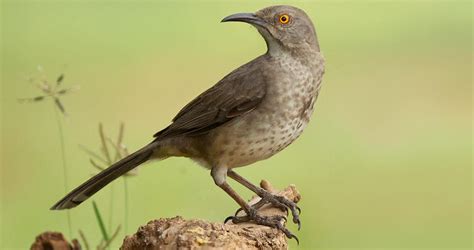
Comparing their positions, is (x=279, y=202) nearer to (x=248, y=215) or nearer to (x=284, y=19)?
(x=248, y=215)

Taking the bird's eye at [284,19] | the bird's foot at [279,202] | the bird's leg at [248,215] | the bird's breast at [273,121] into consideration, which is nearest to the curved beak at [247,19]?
the bird's eye at [284,19]

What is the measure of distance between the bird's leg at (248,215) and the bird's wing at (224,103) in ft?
0.99

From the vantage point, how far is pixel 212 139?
651 cm

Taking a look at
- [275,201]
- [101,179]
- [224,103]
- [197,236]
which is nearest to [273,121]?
[224,103]

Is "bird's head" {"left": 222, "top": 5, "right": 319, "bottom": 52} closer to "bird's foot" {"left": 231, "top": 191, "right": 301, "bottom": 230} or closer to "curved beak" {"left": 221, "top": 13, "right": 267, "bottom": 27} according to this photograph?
"curved beak" {"left": 221, "top": 13, "right": 267, "bottom": 27}

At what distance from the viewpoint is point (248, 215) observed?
6352mm

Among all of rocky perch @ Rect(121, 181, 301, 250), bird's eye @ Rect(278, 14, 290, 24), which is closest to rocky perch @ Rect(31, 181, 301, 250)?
rocky perch @ Rect(121, 181, 301, 250)

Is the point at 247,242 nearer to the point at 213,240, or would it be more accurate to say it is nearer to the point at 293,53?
the point at 213,240

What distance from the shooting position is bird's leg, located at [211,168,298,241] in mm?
6148

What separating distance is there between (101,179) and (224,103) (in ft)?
3.22

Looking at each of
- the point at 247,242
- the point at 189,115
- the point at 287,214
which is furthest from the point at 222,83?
the point at 247,242

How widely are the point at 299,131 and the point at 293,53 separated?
20.6 inches

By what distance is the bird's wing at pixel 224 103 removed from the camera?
6445 mm

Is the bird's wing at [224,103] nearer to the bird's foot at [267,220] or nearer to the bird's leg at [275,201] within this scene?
the bird's leg at [275,201]
